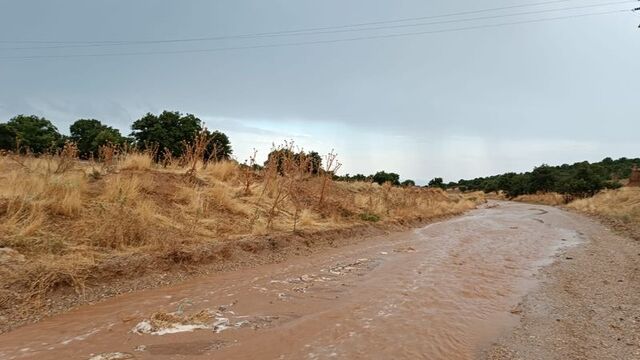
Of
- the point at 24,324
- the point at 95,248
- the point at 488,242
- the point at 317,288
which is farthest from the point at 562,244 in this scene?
the point at 24,324

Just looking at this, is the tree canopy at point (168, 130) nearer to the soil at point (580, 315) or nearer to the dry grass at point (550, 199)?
the soil at point (580, 315)

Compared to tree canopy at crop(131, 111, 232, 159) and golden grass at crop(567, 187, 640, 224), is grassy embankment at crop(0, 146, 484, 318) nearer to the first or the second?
golden grass at crop(567, 187, 640, 224)

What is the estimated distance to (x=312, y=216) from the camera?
50.0 feet

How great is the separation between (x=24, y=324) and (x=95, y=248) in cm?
240

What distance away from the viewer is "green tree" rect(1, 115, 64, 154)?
41719mm

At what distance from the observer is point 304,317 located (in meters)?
6.09

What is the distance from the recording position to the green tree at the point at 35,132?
1642 inches

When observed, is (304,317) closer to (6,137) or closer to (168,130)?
(168,130)

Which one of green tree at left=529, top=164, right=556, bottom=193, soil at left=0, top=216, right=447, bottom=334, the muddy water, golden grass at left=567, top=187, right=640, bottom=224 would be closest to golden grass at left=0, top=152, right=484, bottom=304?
soil at left=0, top=216, right=447, bottom=334

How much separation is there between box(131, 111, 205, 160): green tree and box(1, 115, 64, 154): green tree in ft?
26.2

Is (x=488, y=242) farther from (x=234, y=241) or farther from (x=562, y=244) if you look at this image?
(x=234, y=241)

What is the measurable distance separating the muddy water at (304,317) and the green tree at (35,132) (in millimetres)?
39728

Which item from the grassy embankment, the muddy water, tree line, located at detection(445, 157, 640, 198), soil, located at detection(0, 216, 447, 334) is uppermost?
tree line, located at detection(445, 157, 640, 198)

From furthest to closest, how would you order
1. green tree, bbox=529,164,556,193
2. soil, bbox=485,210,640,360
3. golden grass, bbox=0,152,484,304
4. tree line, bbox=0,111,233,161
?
green tree, bbox=529,164,556,193, tree line, bbox=0,111,233,161, golden grass, bbox=0,152,484,304, soil, bbox=485,210,640,360
